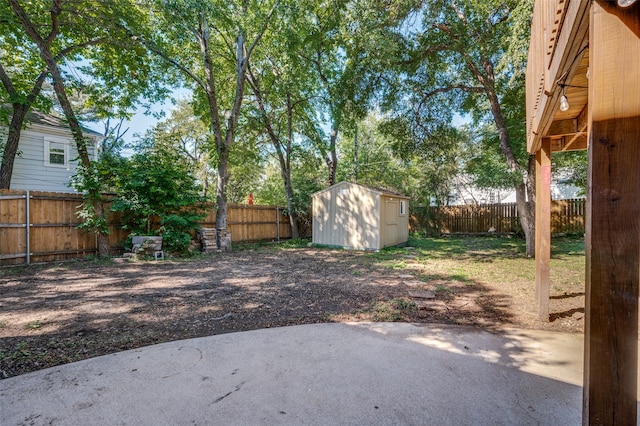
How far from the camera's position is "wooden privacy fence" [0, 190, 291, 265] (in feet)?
21.2

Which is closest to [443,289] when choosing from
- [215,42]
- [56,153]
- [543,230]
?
[543,230]

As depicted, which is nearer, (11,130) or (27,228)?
(27,228)

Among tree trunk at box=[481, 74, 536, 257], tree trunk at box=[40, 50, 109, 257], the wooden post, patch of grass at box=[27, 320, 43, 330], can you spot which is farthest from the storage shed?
the wooden post

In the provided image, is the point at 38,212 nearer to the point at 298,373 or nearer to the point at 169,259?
the point at 169,259

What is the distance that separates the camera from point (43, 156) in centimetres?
1028

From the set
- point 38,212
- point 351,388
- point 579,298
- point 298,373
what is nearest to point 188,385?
point 298,373

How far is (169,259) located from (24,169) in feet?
22.3

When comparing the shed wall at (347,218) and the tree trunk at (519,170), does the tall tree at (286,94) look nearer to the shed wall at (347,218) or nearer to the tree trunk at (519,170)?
the shed wall at (347,218)

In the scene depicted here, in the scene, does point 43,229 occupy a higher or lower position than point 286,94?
lower

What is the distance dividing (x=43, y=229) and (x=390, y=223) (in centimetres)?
975

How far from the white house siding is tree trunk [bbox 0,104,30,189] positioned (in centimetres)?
166

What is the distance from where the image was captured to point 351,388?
79.4 inches

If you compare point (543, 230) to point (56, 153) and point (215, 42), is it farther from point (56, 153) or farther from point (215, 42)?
point (56, 153)

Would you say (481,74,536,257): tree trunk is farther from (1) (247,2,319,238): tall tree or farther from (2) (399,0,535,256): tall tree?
(1) (247,2,319,238): tall tree
